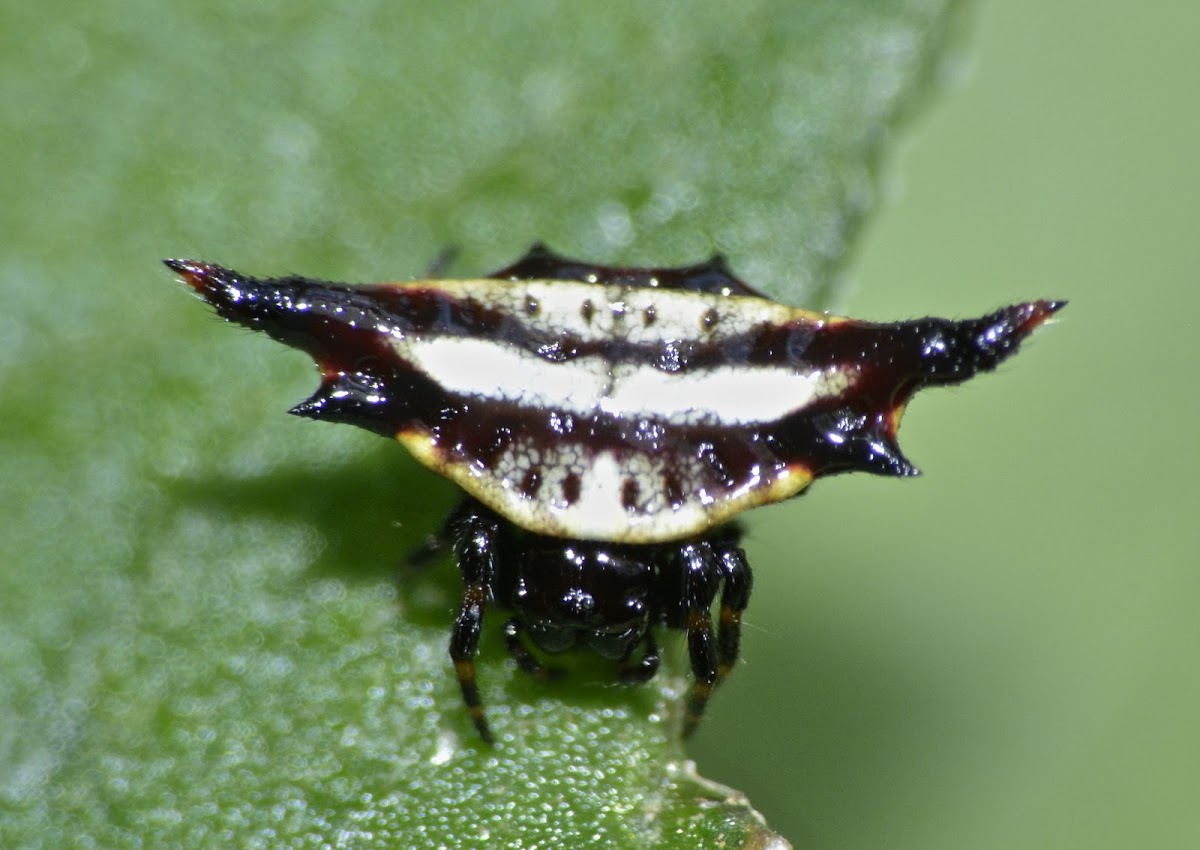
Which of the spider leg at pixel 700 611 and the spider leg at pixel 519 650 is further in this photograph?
the spider leg at pixel 519 650

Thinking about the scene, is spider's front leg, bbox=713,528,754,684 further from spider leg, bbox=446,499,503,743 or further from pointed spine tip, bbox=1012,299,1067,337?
pointed spine tip, bbox=1012,299,1067,337

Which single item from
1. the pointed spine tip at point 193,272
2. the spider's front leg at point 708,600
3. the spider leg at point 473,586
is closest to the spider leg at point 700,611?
the spider's front leg at point 708,600

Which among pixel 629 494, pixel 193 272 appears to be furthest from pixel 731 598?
pixel 193 272

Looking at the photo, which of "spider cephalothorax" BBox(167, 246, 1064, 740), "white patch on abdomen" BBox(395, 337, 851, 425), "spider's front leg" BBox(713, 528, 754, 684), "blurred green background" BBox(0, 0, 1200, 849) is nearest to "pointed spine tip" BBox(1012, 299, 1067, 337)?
"spider cephalothorax" BBox(167, 246, 1064, 740)

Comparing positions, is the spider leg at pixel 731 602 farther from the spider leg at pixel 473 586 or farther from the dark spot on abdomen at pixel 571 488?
the spider leg at pixel 473 586

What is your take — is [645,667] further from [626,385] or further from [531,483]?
[626,385]

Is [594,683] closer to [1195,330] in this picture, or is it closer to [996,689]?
[996,689]
